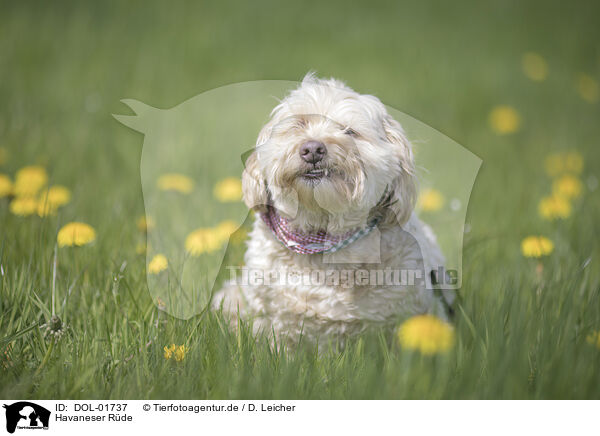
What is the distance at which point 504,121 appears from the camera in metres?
4.65

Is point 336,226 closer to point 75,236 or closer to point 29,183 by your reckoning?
point 75,236

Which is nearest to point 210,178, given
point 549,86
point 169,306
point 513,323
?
point 169,306

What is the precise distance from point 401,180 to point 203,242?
3.44 ft

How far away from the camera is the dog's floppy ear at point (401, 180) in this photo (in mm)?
2240

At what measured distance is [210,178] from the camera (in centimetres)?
373

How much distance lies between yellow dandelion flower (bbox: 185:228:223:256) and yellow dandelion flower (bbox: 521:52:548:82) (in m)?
3.80

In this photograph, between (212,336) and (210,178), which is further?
(210,178)

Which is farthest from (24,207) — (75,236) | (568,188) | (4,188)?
(568,188)

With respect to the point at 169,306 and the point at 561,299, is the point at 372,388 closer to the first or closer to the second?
the point at 169,306

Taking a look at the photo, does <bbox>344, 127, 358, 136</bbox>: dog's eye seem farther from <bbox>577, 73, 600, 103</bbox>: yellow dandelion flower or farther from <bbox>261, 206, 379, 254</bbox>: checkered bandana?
<bbox>577, 73, 600, 103</bbox>: yellow dandelion flower

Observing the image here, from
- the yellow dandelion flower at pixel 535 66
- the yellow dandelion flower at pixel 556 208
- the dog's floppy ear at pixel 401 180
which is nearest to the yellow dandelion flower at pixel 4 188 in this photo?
the dog's floppy ear at pixel 401 180
